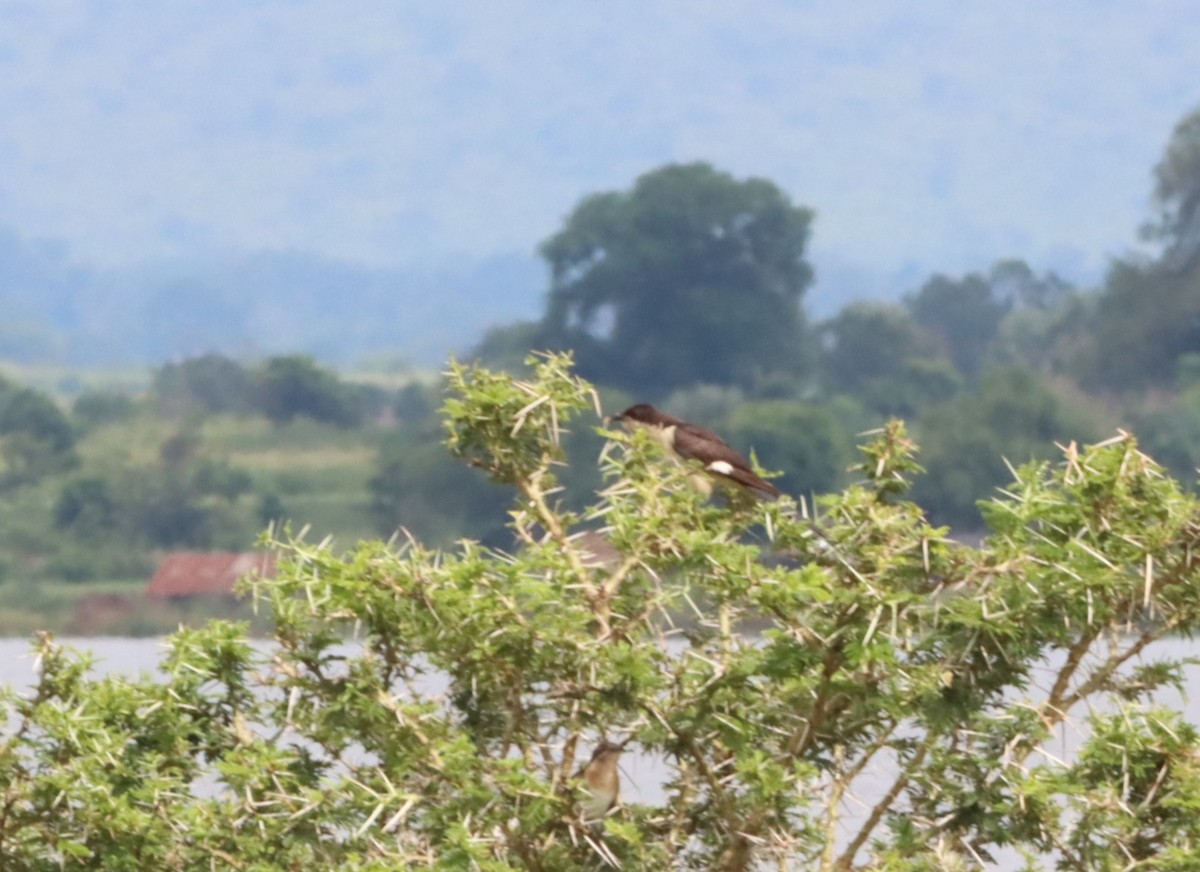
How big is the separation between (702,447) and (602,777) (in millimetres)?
1299

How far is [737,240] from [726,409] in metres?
14.0

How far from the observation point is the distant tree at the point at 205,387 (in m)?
68.4

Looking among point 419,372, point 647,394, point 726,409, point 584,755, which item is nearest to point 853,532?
point 584,755

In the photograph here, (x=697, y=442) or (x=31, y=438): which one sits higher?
(x=697, y=442)

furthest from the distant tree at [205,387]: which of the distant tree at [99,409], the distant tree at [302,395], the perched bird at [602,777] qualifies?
the perched bird at [602,777]

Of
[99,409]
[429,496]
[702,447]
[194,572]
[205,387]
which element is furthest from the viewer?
[205,387]

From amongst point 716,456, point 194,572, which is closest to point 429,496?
point 194,572

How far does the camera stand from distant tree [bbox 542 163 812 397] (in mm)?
72250

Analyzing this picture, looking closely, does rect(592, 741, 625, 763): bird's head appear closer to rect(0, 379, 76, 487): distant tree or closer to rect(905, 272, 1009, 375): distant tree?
rect(0, 379, 76, 487): distant tree

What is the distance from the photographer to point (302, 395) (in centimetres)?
6819

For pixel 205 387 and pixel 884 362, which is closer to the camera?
pixel 205 387

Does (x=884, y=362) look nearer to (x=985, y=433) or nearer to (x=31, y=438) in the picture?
(x=985, y=433)

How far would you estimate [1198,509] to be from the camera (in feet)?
13.0

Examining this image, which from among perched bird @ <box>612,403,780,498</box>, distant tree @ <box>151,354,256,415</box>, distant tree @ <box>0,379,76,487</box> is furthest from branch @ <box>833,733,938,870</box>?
distant tree @ <box>151,354,256,415</box>
